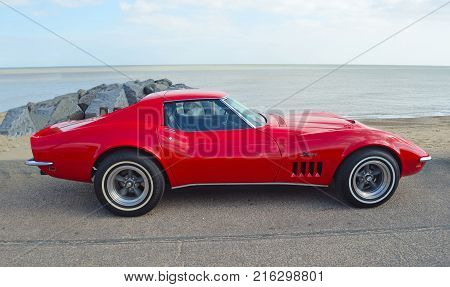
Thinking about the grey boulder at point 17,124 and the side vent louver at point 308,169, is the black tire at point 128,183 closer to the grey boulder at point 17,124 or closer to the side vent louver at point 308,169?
the side vent louver at point 308,169

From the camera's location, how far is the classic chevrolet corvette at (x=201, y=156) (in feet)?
11.7

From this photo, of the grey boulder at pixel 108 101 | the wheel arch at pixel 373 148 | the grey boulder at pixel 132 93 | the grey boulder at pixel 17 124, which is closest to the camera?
the wheel arch at pixel 373 148

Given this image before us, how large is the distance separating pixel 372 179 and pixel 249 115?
161cm

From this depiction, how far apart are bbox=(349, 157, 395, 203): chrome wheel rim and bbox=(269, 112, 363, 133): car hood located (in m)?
0.52

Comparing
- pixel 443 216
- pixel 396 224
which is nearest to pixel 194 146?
pixel 396 224

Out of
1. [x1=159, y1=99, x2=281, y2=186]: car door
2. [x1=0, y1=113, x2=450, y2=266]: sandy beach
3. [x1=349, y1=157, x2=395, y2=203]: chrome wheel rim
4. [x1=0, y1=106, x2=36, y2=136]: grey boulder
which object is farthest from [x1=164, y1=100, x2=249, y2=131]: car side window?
[x1=0, y1=106, x2=36, y2=136]: grey boulder

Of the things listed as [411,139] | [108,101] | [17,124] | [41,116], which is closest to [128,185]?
[411,139]

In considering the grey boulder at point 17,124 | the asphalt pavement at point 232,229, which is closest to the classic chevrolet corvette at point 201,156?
the asphalt pavement at point 232,229

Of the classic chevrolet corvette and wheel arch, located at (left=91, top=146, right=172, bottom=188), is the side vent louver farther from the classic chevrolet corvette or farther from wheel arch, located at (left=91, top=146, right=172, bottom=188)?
wheel arch, located at (left=91, top=146, right=172, bottom=188)

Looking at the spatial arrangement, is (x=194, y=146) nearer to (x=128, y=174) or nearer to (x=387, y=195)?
(x=128, y=174)

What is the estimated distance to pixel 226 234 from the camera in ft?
10.4

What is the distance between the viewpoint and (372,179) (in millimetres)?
3760

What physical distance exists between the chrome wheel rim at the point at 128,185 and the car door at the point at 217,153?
0.34 meters

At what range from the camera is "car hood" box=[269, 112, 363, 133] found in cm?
391
